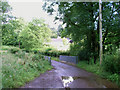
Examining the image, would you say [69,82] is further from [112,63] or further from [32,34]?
[32,34]

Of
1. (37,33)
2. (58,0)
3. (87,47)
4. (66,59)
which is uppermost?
(58,0)

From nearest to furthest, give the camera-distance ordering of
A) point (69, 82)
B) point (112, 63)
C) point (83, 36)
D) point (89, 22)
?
point (69, 82)
point (112, 63)
point (89, 22)
point (83, 36)

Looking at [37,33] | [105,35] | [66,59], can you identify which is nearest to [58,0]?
[105,35]

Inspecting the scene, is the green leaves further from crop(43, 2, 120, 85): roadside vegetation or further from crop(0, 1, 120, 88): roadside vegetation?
crop(43, 2, 120, 85): roadside vegetation

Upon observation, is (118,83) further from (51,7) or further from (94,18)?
(51,7)

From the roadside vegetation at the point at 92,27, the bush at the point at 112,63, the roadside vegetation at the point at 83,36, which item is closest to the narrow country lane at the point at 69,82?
the roadside vegetation at the point at 83,36

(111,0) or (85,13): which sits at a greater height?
(111,0)

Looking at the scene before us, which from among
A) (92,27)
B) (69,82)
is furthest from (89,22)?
(69,82)

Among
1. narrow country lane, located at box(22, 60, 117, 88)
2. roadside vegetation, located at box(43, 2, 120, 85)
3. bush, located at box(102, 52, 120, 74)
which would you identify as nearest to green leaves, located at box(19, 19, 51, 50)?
roadside vegetation, located at box(43, 2, 120, 85)

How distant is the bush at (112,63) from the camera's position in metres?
7.68

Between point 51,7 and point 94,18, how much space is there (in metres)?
5.19

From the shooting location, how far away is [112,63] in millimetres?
8086

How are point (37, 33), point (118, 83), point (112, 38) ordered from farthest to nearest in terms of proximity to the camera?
point (37, 33)
point (112, 38)
point (118, 83)

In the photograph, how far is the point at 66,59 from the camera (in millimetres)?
19141
